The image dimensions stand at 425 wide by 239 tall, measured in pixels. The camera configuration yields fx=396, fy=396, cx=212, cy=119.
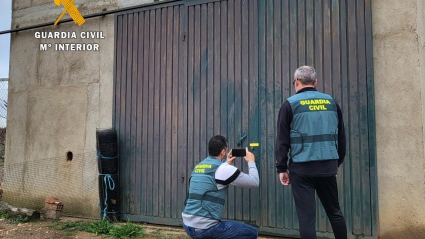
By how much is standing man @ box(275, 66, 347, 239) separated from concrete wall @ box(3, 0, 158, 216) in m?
3.68

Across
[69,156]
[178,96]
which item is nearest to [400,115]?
[178,96]

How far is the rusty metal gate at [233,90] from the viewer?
15.1 ft

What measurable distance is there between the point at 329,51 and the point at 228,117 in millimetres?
1533

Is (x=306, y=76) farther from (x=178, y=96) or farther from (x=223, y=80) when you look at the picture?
(x=178, y=96)

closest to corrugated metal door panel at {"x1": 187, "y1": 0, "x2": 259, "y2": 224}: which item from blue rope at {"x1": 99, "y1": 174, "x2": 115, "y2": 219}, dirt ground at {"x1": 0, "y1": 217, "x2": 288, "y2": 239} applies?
dirt ground at {"x1": 0, "y1": 217, "x2": 288, "y2": 239}

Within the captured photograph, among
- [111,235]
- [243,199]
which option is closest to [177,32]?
[243,199]

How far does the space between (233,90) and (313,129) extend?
222 centimetres

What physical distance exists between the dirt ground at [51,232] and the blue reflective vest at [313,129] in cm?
211

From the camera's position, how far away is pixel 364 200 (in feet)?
14.7

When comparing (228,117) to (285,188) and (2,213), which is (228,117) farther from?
(2,213)

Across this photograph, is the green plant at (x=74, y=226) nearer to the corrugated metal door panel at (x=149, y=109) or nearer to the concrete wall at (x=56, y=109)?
the concrete wall at (x=56, y=109)

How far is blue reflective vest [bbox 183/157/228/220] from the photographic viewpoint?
341 cm

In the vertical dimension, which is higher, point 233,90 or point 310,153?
point 233,90

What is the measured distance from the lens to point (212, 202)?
3441mm
